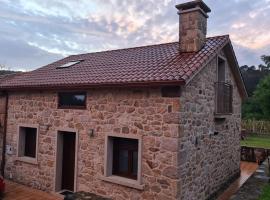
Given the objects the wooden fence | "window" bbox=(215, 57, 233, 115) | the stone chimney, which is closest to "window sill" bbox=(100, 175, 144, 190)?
"window" bbox=(215, 57, 233, 115)

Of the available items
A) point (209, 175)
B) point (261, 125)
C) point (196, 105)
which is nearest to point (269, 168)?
point (209, 175)

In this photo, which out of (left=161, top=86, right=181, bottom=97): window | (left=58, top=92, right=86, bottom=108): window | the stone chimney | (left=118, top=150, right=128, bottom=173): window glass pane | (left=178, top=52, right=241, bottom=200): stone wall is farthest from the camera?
(left=58, top=92, right=86, bottom=108): window

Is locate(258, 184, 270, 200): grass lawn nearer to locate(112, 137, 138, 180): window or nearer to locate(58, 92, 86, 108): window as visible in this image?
locate(112, 137, 138, 180): window

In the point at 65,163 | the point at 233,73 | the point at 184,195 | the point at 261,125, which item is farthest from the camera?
the point at 261,125

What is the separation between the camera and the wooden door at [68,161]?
10.0m

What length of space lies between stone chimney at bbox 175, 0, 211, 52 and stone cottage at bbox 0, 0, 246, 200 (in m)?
0.03

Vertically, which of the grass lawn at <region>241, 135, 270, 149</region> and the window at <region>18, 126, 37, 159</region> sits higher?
the window at <region>18, 126, 37, 159</region>

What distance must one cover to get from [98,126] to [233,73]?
22.2 feet

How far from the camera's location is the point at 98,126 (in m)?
8.76

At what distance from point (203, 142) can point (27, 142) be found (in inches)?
280

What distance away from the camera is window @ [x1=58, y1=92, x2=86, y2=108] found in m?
9.36

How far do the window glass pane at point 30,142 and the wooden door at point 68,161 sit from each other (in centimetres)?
168

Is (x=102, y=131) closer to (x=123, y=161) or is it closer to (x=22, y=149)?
(x=123, y=161)

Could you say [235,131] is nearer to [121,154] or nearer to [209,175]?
[209,175]
